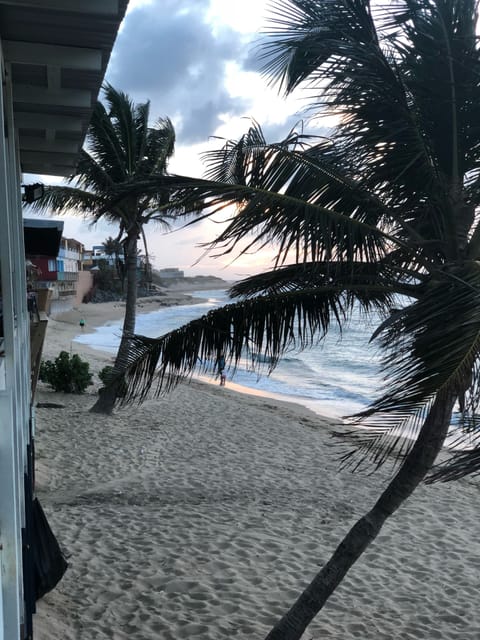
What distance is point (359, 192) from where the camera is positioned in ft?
12.7

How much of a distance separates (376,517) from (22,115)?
12.1 feet

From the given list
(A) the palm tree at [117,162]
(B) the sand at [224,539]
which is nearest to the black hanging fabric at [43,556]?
(B) the sand at [224,539]

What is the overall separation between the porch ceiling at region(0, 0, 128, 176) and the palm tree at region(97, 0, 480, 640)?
0.77 m

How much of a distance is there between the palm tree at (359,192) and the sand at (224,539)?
1.50 m

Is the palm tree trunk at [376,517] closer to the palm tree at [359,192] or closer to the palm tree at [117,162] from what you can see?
the palm tree at [359,192]

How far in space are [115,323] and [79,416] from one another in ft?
127

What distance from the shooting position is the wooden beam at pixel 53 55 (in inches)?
116

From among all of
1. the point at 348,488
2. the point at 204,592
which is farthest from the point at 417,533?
the point at 204,592

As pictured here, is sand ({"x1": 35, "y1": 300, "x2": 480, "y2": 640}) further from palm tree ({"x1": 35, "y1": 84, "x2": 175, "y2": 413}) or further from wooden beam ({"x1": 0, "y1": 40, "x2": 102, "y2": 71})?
wooden beam ({"x1": 0, "y1": 40, "x2": 102, "y2": 71})

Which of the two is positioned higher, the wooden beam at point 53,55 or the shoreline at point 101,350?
the wooden beam at point 53,55

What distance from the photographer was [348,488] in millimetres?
9352

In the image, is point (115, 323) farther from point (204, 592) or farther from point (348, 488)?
point (204, 592)

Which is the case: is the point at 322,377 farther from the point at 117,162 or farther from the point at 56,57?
the point at 56,57

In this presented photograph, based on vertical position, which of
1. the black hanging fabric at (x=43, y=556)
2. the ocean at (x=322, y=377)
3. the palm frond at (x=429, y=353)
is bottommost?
the ocean at (x=322, y=377)
